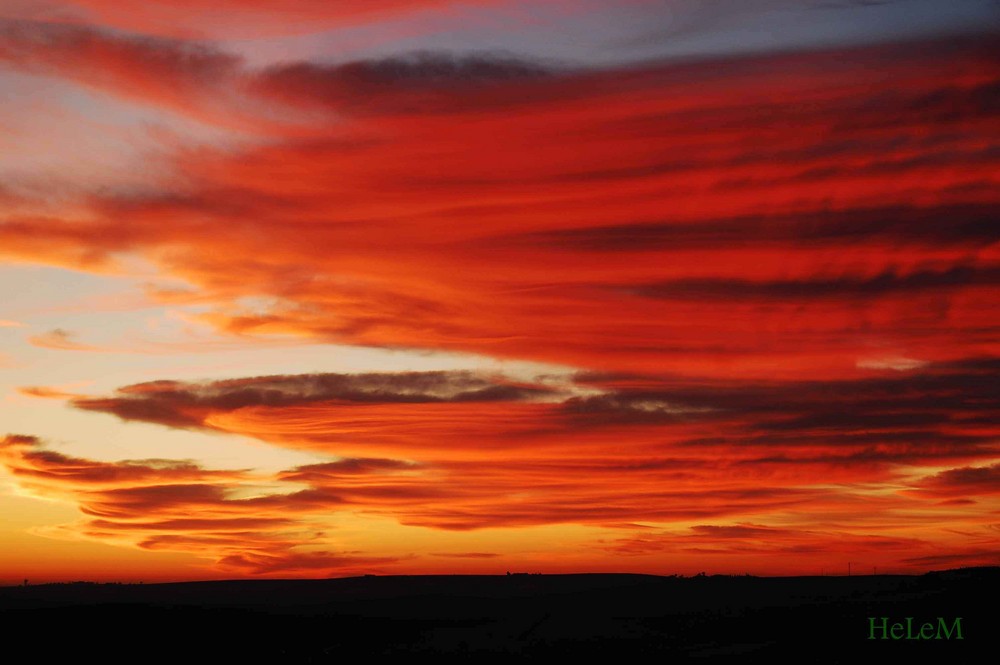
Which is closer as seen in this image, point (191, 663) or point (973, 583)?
point (191, 663)

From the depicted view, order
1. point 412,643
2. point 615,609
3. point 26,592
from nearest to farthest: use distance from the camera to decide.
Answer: point 412,643
point 615,609
point 26,592

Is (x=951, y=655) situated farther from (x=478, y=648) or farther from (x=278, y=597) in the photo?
(x=278, y=597)

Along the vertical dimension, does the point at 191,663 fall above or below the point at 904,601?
below

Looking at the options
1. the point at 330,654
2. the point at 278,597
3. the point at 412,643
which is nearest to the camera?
the point at 330,654

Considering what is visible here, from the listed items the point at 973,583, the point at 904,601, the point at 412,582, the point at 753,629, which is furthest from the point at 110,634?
the point at 412,582

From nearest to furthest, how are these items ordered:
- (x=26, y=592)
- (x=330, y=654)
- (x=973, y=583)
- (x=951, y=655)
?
(x=951, y=655)
(x=330, y=654)
(x=973, y=583)
(x=26, y=592)

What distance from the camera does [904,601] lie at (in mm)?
51406

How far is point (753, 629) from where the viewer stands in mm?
49062

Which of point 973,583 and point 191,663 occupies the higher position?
point 973,583

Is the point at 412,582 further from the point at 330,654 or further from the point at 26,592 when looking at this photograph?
the point at 330,654

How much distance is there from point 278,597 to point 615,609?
63165 mm

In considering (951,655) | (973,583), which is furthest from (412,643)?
(973,583)

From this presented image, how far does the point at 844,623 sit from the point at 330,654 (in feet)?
70.0

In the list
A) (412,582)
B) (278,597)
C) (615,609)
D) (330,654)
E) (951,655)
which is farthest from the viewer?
(412,582)
